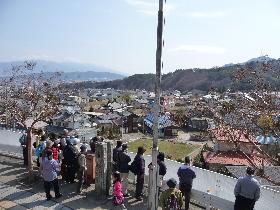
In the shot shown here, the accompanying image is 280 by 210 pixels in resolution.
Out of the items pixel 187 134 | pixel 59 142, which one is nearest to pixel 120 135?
pixel 187 134

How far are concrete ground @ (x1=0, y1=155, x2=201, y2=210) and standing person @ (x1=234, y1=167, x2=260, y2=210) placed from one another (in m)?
1.85

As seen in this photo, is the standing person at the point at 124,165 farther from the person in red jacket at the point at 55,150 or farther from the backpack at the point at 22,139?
the backpack at the point at 22,139

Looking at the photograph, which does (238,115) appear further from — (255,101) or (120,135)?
(120,135)

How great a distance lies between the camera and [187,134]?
228 feet

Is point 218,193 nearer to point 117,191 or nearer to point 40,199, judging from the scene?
point 117,191

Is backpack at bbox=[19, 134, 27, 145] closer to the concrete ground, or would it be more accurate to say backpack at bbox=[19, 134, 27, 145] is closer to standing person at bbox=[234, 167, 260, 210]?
the concrete ground

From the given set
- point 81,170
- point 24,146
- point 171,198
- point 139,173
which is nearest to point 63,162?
point 81,170

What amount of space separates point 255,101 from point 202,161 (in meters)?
29.1

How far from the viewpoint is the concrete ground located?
386 inches

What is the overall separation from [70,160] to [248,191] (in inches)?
214

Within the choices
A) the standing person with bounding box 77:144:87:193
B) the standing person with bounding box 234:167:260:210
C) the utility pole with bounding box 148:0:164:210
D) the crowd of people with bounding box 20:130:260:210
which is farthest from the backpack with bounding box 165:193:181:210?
the standing person with bounding box 77:144:87:193

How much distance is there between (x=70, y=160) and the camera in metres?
11.1

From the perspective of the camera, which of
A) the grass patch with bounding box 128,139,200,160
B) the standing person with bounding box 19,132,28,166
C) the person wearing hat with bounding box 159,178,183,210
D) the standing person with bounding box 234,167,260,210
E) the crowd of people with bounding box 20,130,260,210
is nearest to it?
the person wearing hat with bounding box 159,178,183,210

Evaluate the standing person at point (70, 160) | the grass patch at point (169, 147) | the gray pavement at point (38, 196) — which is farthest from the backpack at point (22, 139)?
the grass patch at point (169, 147)
